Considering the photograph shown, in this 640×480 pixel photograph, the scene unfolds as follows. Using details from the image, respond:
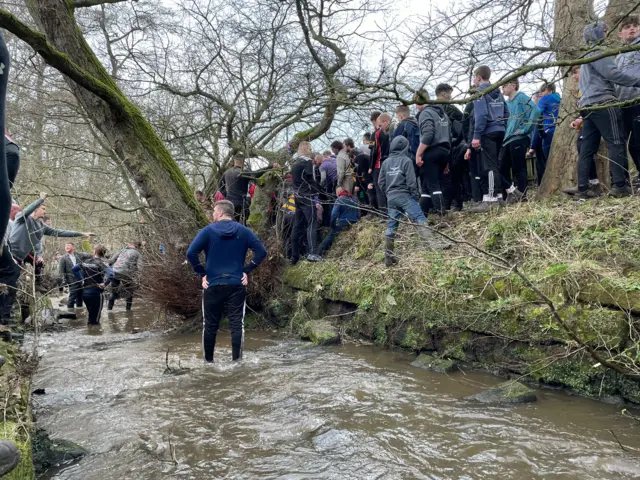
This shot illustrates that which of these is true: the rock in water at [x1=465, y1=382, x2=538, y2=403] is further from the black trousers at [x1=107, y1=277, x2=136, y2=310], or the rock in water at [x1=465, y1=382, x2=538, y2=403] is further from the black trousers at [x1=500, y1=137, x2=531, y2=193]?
the black trousers at [x1=107, y1=277, x2=136, y2=310]

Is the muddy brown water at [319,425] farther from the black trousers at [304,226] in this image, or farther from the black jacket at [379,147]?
the black jacket at [379,147]

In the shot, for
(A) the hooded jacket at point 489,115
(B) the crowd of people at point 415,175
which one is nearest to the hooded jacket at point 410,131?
(B) the crowd of people at point 415,175

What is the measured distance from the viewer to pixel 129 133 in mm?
8477

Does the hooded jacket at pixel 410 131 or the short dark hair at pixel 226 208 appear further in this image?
the hooded jacket at pixel 410 131

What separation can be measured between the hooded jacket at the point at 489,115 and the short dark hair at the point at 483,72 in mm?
603

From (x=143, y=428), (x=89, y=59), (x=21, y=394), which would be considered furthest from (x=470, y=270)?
(x=89, y=59)

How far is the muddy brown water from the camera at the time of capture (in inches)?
117

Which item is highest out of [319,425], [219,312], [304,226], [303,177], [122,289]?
[303,177]

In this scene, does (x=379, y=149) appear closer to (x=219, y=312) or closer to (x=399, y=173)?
(x=399, y=173)

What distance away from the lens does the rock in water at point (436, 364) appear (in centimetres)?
516

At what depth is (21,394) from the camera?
3.18 m

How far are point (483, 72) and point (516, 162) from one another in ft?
5.67

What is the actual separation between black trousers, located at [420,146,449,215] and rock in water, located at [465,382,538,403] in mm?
3847

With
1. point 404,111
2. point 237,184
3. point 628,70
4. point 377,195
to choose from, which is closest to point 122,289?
point 237,184
